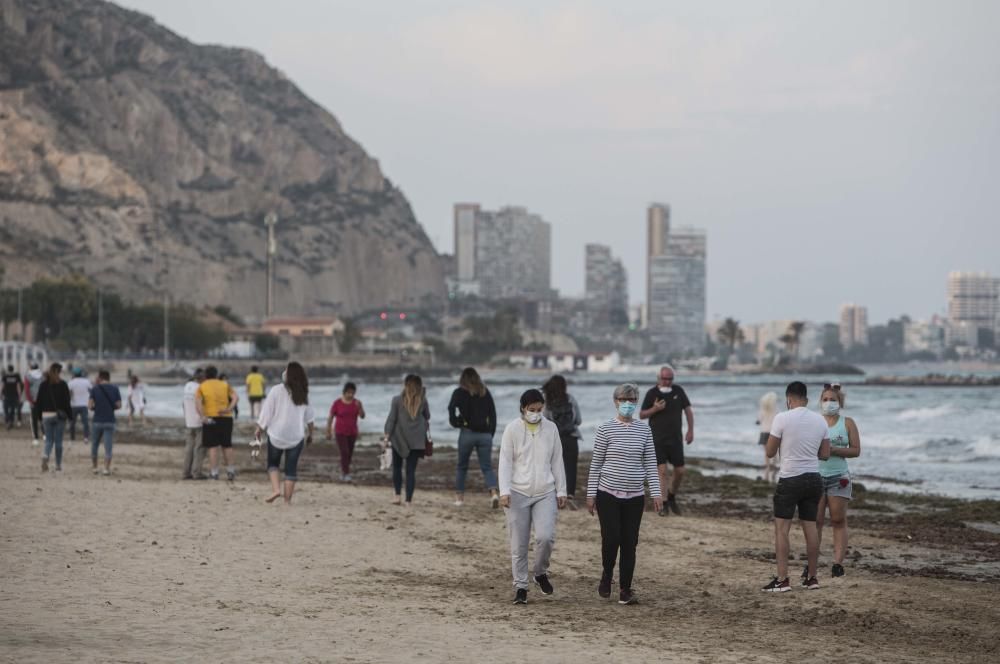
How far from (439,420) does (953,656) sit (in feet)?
161

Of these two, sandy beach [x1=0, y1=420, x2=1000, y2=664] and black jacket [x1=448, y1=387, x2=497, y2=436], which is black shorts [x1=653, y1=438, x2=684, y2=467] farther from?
black jacket [x1=448, y1=387, x2=497, y2=436]

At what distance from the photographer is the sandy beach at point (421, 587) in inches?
348

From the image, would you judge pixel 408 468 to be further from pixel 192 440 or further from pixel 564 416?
pixel 192 440

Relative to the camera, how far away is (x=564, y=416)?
16.8 metres

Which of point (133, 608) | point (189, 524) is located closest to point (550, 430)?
point (133, 608)

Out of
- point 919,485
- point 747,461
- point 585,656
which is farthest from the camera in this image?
point 747,461

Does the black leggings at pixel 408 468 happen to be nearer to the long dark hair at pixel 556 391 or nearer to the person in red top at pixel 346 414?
the long dark hair at pixel 556 391

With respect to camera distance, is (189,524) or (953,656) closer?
(953,656)

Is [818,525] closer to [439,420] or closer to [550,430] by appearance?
[550,430]

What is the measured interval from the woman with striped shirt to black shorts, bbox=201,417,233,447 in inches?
403

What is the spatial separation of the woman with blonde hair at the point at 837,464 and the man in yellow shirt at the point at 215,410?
31.7 feet

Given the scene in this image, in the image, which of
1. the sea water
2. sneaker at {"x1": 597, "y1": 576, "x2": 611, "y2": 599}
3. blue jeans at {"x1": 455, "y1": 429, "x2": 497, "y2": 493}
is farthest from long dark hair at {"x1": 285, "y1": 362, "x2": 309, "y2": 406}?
the sea water

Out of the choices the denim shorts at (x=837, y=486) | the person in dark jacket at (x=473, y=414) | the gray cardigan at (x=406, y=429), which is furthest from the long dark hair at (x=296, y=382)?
the denim shorts at (x=837, y=486)

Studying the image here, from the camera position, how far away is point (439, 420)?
5794cm
